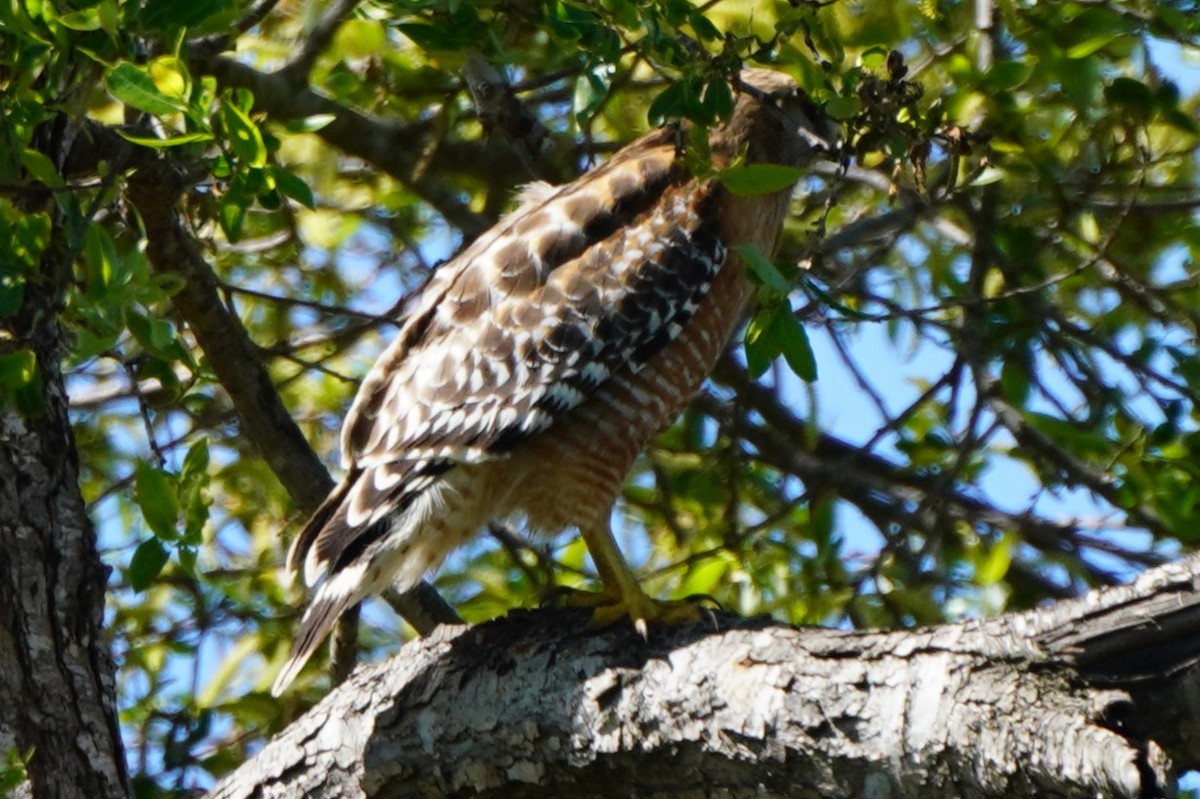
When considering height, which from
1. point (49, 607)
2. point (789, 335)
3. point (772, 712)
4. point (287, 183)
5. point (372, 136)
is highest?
point (372, 136)

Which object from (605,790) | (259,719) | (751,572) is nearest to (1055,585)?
(751,572)

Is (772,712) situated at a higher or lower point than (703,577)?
lower

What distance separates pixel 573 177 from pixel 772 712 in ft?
Answer: 8.07

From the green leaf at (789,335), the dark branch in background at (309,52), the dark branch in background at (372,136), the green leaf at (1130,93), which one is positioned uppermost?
the dark branch in background at (309,52)

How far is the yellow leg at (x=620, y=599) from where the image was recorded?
12.1 ft

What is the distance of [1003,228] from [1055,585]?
946 mm

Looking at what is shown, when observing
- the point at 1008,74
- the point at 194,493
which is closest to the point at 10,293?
the point at 194,493

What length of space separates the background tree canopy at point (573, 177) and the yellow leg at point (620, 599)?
0.21 metres

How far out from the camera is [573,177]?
505 cm

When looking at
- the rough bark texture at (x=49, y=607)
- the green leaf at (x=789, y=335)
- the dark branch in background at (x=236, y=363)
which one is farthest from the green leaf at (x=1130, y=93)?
the rough bark texture at (x=49, y=607)

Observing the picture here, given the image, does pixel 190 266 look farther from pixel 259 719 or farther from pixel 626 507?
pixel 626 507

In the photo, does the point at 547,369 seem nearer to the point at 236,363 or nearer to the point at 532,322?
the point at 532,322

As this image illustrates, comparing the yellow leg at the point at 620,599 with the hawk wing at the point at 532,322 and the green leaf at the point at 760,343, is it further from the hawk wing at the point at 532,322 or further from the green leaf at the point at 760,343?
the green leaf at the point at 760,343

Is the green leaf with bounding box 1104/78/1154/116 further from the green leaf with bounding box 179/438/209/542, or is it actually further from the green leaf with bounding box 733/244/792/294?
the green leaf with bounding box 179/438/209/542
